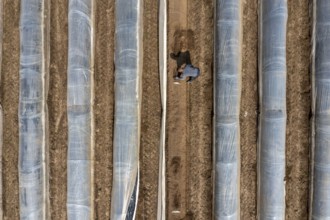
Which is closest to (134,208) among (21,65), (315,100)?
(21,65)

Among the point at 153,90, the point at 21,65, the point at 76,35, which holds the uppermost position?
the point at 76,35

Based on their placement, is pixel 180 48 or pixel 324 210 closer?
pixel 324 210

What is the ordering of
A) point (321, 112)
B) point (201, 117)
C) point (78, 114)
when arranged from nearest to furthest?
point (321, 112)
point (78, 114)
point (201, 117)

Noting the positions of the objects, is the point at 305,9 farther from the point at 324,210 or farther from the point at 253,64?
the point at 324,210

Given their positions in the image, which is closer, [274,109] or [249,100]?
[274,109]

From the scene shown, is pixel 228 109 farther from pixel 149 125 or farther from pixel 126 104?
pixel 126 104

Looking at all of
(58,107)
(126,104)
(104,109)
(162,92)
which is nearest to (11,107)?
(58,107)

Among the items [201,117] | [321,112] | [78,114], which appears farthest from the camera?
[201,117]

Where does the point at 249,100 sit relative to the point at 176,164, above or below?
above
